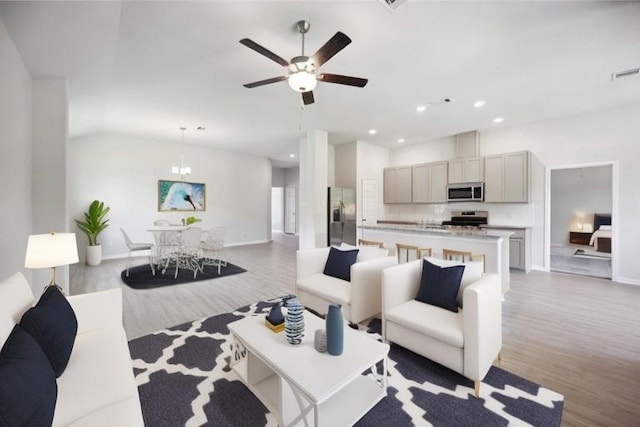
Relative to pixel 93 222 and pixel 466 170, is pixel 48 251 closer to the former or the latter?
pixel 93 222

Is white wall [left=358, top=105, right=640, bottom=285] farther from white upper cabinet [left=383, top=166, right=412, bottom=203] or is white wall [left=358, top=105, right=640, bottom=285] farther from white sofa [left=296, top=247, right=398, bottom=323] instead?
white sofa [left=296, top=247, right=398, bottom=323]

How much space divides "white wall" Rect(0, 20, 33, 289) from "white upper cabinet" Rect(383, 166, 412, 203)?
6570 millimetres

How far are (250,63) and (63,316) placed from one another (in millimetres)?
2857

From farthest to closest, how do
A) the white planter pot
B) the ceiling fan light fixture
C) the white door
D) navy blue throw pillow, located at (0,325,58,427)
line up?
the white door
the white planter pot
the ceiling fan light fixture
navy blue throw pillow, located at (0,325,58,427)

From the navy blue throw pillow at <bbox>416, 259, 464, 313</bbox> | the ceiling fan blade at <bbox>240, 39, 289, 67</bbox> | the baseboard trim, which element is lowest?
the baseboard trim

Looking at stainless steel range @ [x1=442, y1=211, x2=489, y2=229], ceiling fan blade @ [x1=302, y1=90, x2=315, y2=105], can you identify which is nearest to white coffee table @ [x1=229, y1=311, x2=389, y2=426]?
ceiling fan blade @ [x1=302, y1=90, x2=315, y2=105]

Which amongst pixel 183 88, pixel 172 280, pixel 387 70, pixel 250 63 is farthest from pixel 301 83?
pixel 172 280

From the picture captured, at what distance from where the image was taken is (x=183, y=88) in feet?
12.0

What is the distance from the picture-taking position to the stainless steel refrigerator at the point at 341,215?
19.9 ft

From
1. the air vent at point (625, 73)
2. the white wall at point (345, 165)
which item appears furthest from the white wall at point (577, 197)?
the white wall at point (345, 165)

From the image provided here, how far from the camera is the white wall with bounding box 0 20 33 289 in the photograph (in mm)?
2082

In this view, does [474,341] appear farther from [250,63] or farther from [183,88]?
[183,88]

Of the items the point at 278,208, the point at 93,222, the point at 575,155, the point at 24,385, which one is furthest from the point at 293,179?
the point at 24,385

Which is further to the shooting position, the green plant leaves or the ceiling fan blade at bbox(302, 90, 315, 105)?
the green plant leaves
